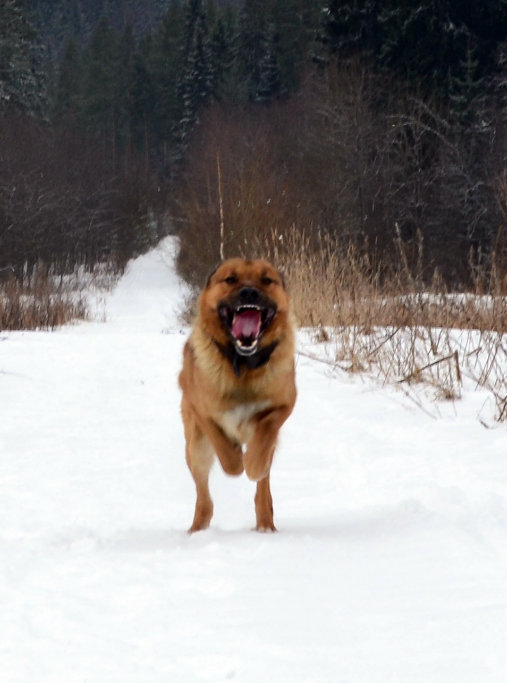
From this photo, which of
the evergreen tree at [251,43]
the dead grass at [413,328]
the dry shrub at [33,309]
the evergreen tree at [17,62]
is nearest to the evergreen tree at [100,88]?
the evergreen tree at [251,43]

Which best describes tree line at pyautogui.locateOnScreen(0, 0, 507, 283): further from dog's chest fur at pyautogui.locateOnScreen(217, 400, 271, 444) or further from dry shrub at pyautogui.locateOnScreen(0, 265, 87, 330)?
dog's chest fur at pyautogui.locateOnScreen(217, 400, 271, 444)

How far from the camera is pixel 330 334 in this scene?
9.71 meters

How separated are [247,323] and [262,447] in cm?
60

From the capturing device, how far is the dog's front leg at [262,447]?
3359mm

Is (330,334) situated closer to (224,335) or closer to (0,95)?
(224,335)

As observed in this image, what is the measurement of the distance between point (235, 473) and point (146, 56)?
227 feet

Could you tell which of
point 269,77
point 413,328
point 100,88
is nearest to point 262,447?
point 413,328

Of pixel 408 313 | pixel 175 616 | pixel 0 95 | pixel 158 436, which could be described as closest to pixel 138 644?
pixel 175 616

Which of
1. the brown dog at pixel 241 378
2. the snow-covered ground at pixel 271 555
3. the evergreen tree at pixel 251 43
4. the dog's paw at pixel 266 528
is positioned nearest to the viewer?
the snow-covered ground at pixel 271 555

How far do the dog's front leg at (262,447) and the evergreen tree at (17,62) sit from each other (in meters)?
35.2

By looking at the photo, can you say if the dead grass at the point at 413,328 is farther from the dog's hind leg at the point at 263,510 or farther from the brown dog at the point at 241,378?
the dog's hind leg at the point at 263,510

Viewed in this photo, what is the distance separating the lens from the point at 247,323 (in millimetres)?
3594

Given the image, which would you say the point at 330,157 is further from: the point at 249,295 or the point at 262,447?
the point at 262,447

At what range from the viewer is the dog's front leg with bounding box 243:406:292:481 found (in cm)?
336
